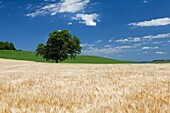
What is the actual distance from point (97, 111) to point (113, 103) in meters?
0.69

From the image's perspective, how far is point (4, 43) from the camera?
19538 cm

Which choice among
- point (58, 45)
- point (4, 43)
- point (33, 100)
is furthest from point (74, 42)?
point (4, 43)

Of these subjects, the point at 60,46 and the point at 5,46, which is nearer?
the point at 60,46

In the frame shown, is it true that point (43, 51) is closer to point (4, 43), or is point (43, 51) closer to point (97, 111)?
point (97, 111)

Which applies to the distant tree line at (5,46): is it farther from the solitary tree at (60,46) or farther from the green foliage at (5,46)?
the solitary tree at (60,46)

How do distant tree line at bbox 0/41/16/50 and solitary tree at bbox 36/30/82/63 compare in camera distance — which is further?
distant tree line at bbox 0/41/16/50

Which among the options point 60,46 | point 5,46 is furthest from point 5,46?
point 60,46

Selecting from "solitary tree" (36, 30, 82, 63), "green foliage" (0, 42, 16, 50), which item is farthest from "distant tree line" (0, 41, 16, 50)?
"solitary tree" (36, 30, 82, 63)

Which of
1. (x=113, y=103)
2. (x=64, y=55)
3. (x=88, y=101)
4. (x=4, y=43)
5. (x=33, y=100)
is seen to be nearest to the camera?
(x=113, y=103)

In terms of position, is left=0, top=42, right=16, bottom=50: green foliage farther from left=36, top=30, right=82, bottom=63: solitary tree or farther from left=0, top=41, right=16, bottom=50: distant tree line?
left=36, top=30, right=82, bottom=63: solitary tree

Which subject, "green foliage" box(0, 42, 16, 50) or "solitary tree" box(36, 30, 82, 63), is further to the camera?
"green foliage" box(0, 42, 16, 50)

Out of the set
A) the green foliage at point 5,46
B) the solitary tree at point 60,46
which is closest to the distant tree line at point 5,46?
the green foliage at point 5,46

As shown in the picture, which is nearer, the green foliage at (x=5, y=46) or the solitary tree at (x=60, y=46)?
the solitary tree at (x=60, y=46)

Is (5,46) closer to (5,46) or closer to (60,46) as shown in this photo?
(5,46)
